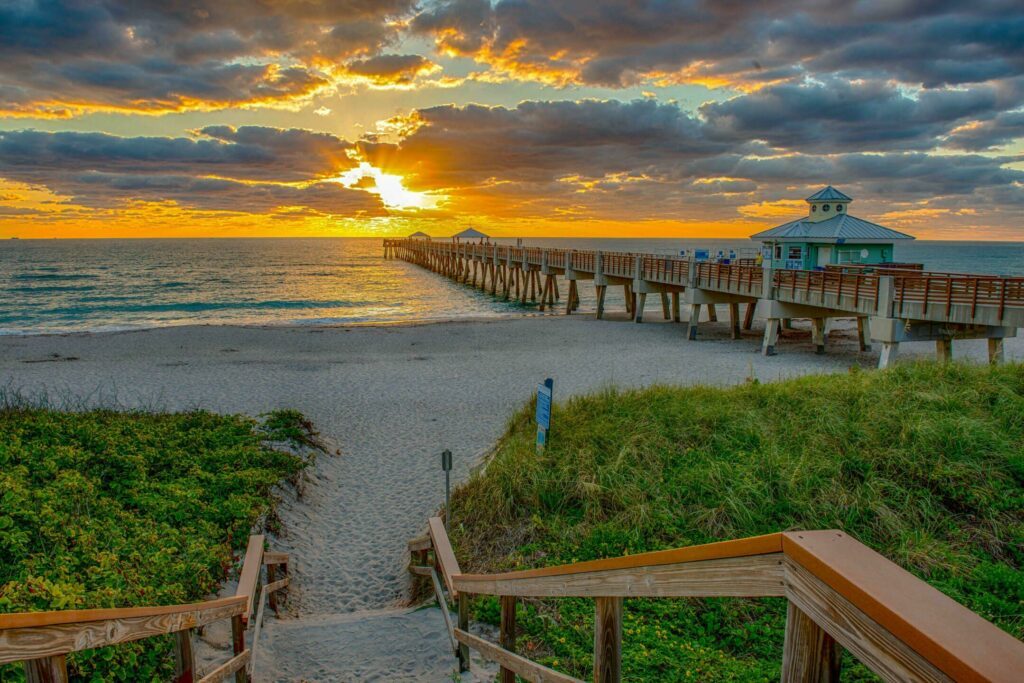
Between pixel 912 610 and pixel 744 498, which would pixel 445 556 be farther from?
pixel 912 610

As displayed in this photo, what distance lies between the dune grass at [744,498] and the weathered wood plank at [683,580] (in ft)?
7.97

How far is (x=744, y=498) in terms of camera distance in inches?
278

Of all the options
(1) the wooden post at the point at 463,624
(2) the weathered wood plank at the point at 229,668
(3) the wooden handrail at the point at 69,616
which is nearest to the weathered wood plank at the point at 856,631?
(3) the wooden handrail at the point at 69,616

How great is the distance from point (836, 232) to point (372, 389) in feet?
67.6

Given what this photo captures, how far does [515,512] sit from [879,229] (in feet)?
86.4

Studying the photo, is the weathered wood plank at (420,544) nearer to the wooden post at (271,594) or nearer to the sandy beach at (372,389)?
the sandy beach at (372,389)

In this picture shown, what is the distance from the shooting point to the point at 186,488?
8000 millimetres

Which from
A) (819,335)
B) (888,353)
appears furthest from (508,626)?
(819,335)

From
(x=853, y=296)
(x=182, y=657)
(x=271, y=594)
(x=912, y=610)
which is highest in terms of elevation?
(x=912, y=610)

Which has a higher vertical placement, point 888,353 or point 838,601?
point 838,601

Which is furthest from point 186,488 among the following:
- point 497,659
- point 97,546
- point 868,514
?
point 868,514

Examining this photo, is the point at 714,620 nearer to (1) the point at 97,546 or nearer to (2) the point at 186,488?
(1) the point at 97,546

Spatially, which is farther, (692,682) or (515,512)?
(515,512)

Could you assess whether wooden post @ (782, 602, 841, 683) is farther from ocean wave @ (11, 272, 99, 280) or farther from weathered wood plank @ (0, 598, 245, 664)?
ocean wave @ (11, 272, 99, 280)
